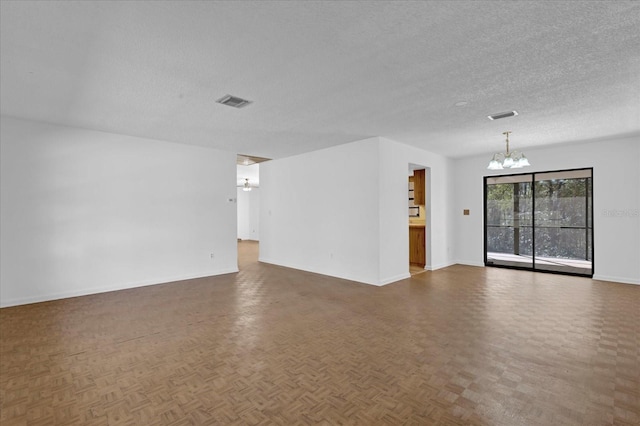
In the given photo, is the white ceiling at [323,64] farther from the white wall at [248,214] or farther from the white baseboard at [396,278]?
the white wall at [248,214]

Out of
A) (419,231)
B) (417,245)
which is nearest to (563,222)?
(419,231)

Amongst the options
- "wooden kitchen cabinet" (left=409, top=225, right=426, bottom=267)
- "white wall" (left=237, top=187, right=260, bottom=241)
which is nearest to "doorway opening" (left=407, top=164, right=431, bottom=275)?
"wooden kitchen cabinet" (left=409, top=225, right=426, bottom=267)

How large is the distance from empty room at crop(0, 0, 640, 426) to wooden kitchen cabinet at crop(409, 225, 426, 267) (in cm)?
5

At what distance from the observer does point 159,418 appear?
6.38 feet

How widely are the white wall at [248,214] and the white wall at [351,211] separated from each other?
6.22m

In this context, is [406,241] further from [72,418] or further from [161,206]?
[72,418]

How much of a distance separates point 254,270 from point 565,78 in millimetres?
6096

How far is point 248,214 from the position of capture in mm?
14531

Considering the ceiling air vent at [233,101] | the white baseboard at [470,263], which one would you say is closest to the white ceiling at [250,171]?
the ceiling air vent at [233,101]

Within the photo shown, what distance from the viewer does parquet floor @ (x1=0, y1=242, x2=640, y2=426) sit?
2014 millimetres

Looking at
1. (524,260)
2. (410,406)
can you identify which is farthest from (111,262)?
(524,260)

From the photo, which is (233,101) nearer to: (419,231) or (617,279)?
(419,231)

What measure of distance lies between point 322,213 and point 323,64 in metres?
3.98

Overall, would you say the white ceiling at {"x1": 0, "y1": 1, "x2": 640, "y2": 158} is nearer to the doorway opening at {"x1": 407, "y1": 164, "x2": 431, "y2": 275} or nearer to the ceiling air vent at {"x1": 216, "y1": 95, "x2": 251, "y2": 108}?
the ceiling air vent at {"x1": 216, "y1": 95, "x2": 251, "y2": 108}
